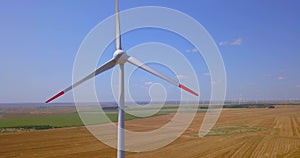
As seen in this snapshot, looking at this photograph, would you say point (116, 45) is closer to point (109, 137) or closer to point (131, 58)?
point (131, 58)

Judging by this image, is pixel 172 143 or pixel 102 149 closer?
pixel 102 149

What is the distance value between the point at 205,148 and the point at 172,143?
507 centimetres

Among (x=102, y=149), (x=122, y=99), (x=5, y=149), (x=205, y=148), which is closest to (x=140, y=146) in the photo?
(x=102, y=149)

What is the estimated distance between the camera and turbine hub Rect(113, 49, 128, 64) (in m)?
15.5

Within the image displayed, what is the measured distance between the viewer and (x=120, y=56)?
15.5 m

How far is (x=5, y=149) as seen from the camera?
30547mm

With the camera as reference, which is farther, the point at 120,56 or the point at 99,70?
the point at 99,70

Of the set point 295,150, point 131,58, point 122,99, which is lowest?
point 295,150

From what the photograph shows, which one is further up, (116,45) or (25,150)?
(116,45)

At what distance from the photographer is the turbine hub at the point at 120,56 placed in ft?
50.9

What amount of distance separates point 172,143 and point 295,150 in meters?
12.7

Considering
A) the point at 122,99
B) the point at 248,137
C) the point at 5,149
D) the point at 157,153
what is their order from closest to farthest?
1. the point at 122,99
2. the point at 157,153
3. the point at 5,149
4. the point at 248,137

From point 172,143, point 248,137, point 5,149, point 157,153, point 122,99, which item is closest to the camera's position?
point 122,99

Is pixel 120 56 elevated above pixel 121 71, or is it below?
above
